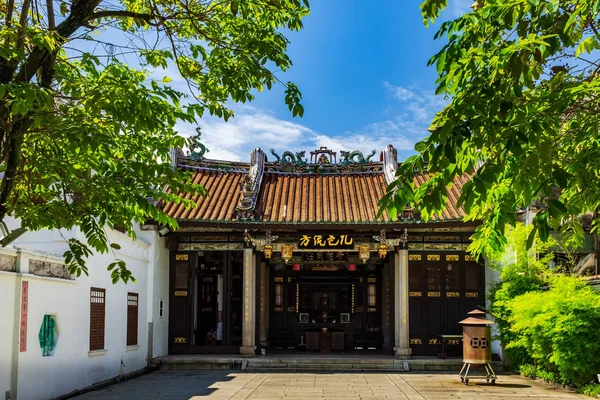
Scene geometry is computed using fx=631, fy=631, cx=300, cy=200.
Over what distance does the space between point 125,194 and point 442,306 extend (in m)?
12.8

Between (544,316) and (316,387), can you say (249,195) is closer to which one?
(316,387)

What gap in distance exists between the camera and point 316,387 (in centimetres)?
1282

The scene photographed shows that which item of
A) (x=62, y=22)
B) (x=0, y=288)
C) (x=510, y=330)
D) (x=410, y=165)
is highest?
(x=62, y=22)

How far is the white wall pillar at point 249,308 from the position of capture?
16.7 m

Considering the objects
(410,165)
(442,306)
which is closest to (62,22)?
(410,165)

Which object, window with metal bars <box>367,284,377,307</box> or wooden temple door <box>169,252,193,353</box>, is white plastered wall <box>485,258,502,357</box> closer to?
window with metal bars <box>367,284,377,307</box>

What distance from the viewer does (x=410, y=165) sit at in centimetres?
383

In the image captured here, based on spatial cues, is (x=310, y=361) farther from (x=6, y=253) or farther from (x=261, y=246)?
(x=6, y=253)

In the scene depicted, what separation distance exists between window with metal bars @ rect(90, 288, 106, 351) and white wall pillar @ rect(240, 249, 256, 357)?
4.62m

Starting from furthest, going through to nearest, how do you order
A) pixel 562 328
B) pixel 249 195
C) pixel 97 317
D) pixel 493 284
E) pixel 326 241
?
pixel 326 241
pixel 249 195
pixel 493 284
pixel 97 317
pixel 562 328

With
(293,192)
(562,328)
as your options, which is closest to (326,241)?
(293,192)

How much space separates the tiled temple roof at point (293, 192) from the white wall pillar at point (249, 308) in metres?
1.30

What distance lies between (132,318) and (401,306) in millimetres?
6885

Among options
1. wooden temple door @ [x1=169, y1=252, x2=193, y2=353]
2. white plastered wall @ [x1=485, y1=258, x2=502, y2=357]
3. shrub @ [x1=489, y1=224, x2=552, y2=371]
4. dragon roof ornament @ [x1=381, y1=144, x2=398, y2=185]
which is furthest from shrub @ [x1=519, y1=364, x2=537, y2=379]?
wooden temple door @ [x1=169, y1=252, x2=193, y2=353]
